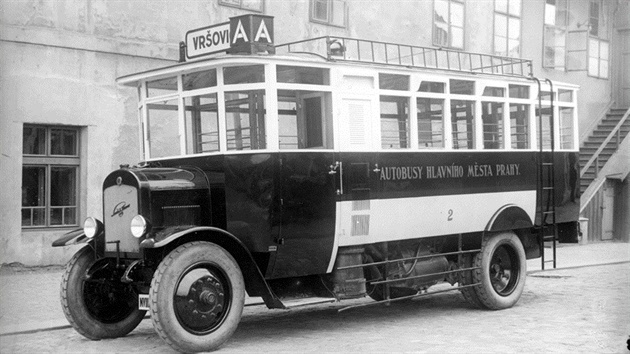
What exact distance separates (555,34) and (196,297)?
20.6m

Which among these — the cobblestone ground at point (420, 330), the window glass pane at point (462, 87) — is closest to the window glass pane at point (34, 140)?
the cobblestone ground at point (420, 330)

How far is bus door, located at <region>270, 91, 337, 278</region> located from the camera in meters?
9.26

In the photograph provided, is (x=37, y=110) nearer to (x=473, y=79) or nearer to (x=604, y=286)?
(x=473, y=79)

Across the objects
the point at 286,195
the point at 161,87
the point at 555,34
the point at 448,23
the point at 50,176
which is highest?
the point at 555,34

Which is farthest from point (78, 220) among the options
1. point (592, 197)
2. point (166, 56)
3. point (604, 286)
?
point (592, 197)

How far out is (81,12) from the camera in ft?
50.7

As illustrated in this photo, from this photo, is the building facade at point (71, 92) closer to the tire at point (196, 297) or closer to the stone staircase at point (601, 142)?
the tire at point (196, 297)

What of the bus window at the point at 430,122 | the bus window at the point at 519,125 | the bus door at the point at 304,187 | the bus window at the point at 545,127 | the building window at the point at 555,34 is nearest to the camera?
the bus door at the point at 304,187

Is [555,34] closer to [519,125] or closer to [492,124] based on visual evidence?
[519,125]

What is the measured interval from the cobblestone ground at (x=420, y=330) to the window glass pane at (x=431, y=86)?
263cm

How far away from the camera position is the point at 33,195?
594 inches

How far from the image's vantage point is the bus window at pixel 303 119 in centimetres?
947

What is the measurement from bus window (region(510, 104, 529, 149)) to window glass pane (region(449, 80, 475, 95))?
2.87 ft

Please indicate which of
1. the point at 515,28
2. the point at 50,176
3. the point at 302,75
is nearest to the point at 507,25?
the point at 515,28
